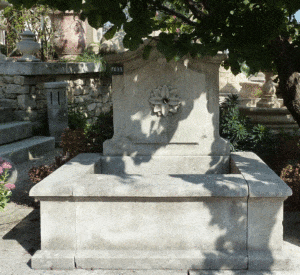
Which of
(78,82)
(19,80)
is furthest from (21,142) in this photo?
(78,82)

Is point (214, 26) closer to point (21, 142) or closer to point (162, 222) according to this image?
point (162, 222)

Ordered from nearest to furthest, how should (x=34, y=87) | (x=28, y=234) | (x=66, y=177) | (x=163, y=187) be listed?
1. (x=163, y=187)
2. (x=66, y=177)
3. (x=28, y=234)
4. (x=34, y=87)

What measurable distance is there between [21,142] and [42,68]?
1.62 metres

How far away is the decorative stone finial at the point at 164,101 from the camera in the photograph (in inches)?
147

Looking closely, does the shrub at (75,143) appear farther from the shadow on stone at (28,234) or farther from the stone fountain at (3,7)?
the stone fountain at (3,7)

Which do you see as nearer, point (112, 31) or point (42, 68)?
point (112, 31)

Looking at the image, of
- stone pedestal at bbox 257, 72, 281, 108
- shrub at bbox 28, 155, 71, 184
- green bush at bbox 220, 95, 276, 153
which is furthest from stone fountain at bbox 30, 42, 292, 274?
stone pedestal at bbox 257, 72, 281, 108

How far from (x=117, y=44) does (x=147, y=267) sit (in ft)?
26.2

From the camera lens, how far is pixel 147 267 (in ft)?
9.72

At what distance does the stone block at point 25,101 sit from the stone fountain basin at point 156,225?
201 inches

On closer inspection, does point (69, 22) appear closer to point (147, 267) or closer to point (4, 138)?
point (4, 138)

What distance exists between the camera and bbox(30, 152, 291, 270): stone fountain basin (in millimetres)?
2912

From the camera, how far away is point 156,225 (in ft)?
9.75

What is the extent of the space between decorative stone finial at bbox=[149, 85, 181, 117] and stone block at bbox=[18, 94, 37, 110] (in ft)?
15.2
